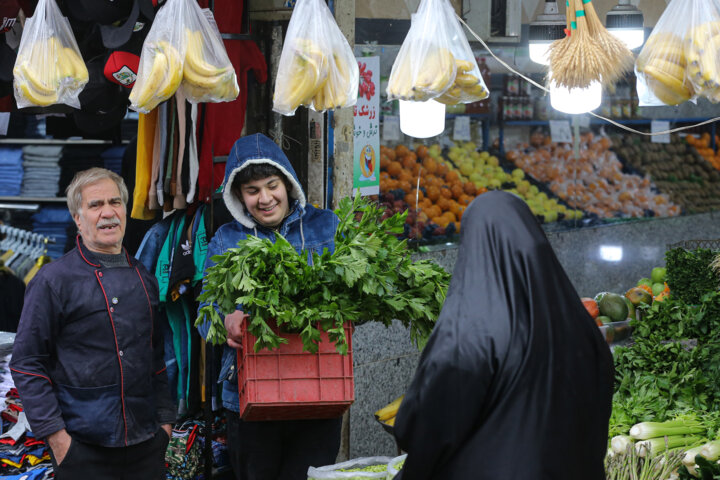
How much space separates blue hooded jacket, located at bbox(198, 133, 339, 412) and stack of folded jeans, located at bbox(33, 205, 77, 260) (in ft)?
12.4

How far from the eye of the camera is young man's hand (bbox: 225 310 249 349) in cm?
353

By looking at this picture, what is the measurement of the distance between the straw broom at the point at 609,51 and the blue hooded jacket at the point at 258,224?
4.52ft

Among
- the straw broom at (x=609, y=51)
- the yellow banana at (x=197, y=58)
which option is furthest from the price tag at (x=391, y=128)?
the straw broom at (x=609, y=51)

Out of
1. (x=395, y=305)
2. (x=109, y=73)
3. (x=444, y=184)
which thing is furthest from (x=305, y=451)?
(x=444, y=184)

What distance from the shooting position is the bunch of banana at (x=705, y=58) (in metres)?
3.28

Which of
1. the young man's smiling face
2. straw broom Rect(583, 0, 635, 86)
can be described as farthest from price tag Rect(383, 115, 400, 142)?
straw broom Rect(583, 0, 635, 86)

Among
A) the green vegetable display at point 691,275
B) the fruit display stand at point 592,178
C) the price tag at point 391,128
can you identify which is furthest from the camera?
the fruit display stand at point 592,178

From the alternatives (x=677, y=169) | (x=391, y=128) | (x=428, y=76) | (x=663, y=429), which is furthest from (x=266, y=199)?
(x=677, y=169)

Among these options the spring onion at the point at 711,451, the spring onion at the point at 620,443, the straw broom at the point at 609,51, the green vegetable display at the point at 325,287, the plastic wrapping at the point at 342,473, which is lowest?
the spring onion at the point at 620,443

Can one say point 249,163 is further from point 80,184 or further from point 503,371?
point 503,371

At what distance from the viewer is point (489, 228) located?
2525 millimetres

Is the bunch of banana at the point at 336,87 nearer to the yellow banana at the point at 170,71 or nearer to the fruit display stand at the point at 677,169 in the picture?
the yellow banana at the point at 170,71

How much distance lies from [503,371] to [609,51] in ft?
4.89

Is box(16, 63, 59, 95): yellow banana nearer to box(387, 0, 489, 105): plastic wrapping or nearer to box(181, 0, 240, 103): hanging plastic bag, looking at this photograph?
box(181, 0, 240, 103): hanging plastic bag
